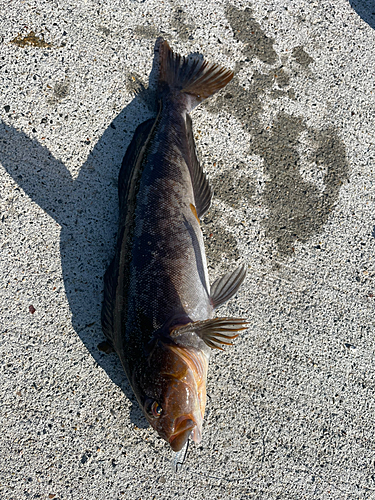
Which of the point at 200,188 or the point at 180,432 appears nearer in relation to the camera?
the point at 180,432

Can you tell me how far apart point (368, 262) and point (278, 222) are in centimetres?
90

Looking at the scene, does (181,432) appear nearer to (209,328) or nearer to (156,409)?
(156,409)

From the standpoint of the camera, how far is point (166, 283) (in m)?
2.62

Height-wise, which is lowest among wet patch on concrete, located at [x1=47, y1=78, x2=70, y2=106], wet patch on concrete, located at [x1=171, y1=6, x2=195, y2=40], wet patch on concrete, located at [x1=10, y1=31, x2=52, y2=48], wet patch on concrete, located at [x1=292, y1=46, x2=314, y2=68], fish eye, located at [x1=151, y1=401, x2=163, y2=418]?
fish eye, located at [x1=151, y1=401, x2=163, y2=418]

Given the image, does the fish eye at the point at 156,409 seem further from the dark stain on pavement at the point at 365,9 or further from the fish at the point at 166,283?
the dark stain on pavement at the point at 365,9

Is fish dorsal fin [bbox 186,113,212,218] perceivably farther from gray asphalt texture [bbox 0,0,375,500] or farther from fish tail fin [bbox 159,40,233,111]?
fish tail fin [bbox 159,40,233,111]

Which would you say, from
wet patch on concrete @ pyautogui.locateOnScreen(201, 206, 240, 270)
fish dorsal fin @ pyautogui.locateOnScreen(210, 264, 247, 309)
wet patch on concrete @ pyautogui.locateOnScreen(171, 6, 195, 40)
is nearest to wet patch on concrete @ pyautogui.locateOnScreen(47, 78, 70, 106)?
wet patch on concrete @ pyautogui.locateOnScreen(171, 6, 195, 40)

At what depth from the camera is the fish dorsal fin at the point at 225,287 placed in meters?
2.94

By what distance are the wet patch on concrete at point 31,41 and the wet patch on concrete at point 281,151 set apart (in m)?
1.62

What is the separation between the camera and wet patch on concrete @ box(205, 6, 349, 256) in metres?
3.39

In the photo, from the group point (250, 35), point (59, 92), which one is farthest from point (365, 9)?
point (59, 92)

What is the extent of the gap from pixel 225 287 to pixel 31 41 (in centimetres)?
287

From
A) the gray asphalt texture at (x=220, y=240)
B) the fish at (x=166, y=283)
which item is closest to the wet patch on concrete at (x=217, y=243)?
the gray asphalt texture at (x=220, y=240)

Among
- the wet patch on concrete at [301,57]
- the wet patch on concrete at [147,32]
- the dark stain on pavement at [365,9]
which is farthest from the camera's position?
the dark stain on pavement at [365,9]
